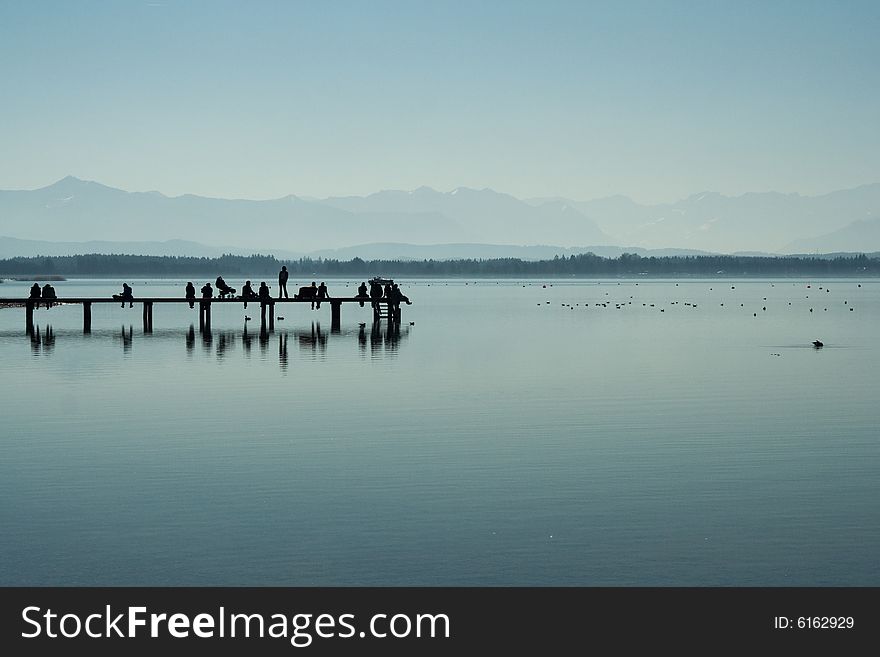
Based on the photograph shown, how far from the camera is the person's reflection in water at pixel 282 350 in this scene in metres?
47.3

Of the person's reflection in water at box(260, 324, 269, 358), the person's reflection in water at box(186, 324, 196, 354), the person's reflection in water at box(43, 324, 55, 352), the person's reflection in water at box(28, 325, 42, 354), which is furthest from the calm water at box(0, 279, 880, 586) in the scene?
the person's reflection in water at box(43, 324, 55, 352)

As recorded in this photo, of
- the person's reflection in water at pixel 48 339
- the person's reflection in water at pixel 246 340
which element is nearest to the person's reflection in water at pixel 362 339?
the person's reflection in water at pixel 246 340

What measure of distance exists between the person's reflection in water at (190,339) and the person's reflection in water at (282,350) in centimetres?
404

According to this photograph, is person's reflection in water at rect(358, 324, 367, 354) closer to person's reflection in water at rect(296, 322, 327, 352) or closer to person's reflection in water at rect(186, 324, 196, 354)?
person's reflection in water at rect(296, 322, 327, 352)

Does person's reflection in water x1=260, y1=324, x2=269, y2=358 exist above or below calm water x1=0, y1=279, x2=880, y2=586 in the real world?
below

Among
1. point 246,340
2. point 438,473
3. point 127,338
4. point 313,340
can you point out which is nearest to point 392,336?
point 313,340

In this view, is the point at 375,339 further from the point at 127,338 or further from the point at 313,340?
the point at 127,338

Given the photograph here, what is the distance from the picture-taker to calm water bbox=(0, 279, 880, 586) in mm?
15922

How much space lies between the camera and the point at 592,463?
2352 cm

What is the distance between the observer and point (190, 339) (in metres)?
64.4

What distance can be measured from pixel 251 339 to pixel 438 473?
4294 cm

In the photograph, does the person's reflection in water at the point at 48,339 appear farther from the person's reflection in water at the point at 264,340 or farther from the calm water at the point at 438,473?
the person's reflection in water at the point at 264,340

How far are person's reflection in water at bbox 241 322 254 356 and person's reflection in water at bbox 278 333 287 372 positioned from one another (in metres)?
1.40
